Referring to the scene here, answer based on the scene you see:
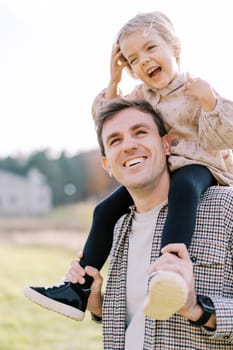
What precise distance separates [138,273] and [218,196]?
14.3 inches

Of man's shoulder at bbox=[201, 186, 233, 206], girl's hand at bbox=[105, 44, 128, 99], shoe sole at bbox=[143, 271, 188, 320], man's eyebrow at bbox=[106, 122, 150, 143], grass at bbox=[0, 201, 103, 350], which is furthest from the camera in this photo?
grass at bbox=[0, 201, 103, 350]

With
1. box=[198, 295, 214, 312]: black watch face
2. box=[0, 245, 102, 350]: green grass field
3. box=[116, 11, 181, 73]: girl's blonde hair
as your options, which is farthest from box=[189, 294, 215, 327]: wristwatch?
box=[0, 245, 102, 350]: green grass field

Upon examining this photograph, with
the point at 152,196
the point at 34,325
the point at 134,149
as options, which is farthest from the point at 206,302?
the point at 34,325

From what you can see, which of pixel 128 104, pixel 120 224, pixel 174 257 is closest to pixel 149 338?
pixel 174 257

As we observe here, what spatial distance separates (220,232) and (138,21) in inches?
31.8

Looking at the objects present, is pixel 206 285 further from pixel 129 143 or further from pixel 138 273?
pixel 129 143

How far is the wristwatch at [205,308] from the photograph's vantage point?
1979 millimetres

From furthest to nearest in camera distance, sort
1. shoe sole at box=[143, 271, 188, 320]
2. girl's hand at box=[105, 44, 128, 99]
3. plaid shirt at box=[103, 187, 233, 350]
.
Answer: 1. girl's hand at box=[105, 44, 128, 99]
2. plaid shirt at box=[103, 187, 233, 350]
3. shoe sole at box=[143, 271, 188, 320]

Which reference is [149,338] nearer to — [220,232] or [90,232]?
[220,232]

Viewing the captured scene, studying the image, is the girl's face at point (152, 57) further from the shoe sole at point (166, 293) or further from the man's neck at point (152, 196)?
the shoe sole at point (166, 293)

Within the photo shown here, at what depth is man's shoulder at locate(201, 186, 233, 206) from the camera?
216 cm

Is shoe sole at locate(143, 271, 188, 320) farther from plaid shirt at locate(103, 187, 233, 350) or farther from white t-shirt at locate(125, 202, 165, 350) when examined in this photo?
white t-shirt at locate(125, 202, 165, 350)

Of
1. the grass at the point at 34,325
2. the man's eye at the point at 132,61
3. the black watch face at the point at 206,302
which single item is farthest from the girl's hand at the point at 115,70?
the grass at the point at 34,325

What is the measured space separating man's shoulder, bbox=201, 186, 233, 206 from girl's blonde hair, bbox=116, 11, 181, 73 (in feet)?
1.64
